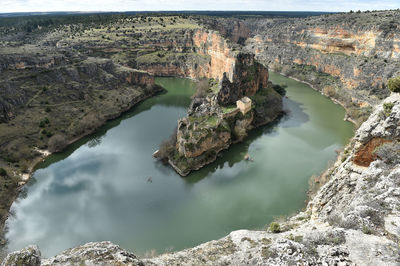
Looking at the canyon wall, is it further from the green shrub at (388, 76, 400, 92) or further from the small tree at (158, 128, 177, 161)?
the green shrub at (388, 76, 400, 92)

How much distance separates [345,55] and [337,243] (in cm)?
8008

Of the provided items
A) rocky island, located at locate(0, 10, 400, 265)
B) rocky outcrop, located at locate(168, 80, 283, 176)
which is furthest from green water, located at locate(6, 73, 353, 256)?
rocky island, located at locate(0, 10, 400, 265)

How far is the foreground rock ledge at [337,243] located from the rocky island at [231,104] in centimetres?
5

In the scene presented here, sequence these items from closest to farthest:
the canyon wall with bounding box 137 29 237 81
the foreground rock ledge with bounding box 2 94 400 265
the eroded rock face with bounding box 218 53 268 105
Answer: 1. the foreground rock ledge with bounding box 2 94 400 265
2. the eroded rock face with bounding box 218 53 268 105
3. the canyon wall with bounding box 137 29 237 81

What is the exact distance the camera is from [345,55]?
73688mm

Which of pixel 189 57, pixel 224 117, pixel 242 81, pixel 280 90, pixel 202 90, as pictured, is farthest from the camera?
pixel 189 57

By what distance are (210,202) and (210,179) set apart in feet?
16.7

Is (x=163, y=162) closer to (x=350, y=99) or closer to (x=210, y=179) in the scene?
(x=210, y=179)

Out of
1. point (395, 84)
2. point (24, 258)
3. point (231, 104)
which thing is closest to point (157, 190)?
point (24, 258)

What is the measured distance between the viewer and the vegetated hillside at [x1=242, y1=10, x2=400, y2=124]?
Result: 56.1m

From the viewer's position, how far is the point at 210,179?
115 feet

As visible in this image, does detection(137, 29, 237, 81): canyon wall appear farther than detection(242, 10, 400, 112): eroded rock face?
Yes

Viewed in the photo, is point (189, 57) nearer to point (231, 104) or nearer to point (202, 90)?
point (202, 90)

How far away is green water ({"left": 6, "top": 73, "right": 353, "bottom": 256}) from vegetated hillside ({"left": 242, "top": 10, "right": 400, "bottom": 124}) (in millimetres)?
15017
